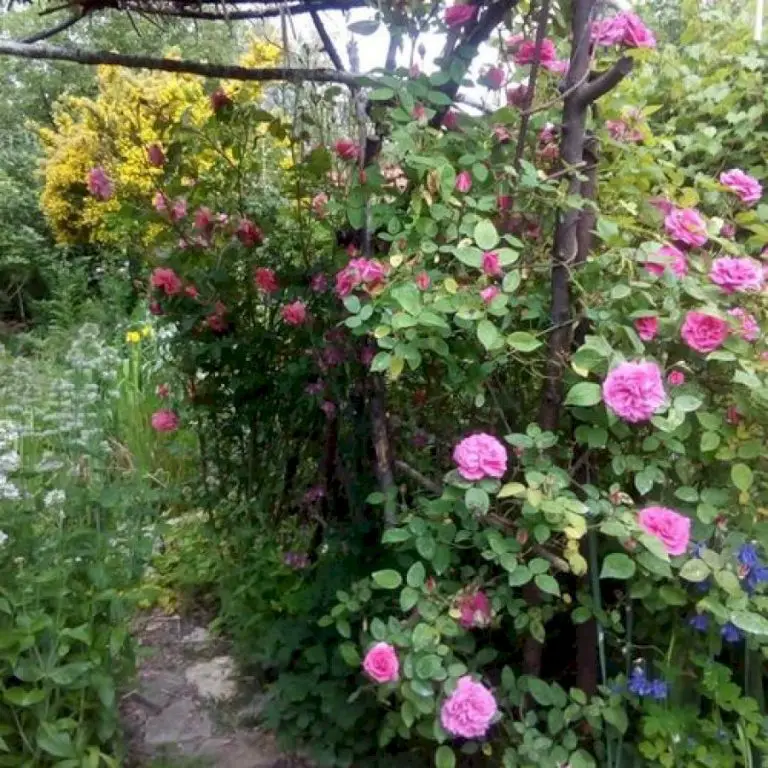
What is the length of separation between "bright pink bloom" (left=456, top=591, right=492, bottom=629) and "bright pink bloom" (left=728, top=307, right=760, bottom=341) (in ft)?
2.21

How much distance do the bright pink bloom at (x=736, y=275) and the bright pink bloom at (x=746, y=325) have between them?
0.14 feet

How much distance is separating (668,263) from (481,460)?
0.48m

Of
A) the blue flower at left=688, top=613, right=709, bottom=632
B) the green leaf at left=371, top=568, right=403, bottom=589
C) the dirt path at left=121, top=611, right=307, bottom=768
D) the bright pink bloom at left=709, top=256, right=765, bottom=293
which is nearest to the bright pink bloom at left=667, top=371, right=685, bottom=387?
the bright pink bloom at left=709, top=256, right=765, bottom=293

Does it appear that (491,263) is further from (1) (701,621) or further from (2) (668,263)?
(1) (701,621)

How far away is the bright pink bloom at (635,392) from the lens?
4.39 ft

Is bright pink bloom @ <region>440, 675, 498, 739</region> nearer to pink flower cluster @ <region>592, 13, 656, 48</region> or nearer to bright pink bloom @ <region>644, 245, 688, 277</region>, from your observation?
bright pink bloom @ <region>644, 245, 688, 277</region>

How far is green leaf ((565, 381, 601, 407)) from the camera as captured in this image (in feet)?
4.57

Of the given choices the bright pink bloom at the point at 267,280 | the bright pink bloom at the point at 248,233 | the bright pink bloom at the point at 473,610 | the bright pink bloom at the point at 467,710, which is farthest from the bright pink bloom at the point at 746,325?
the bright pink bloom at the point at 248,233

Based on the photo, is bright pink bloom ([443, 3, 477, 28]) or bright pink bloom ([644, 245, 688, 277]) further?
bright pink bloom ([443, 3, 477, 28])

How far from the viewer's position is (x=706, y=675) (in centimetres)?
162

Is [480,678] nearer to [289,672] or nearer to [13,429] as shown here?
[289,672]

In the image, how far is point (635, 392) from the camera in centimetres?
134

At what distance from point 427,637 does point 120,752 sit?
877mm

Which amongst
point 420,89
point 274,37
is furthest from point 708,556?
point 274,37
